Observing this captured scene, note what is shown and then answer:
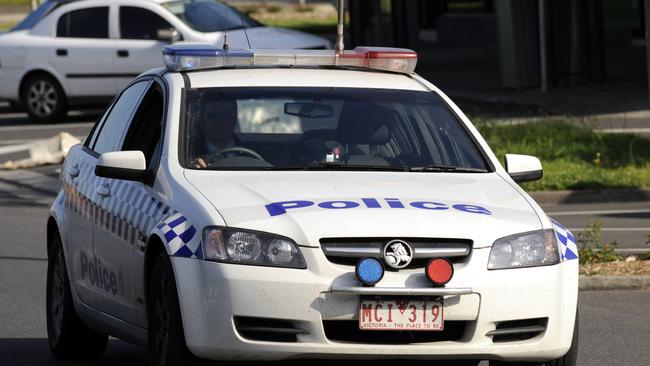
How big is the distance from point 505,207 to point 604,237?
280 inches

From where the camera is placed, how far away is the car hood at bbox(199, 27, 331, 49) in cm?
2303

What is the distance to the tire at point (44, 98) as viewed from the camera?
24344 mm

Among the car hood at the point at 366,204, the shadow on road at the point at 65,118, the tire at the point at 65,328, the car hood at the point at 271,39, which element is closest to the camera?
the car hood at the point at 366,204

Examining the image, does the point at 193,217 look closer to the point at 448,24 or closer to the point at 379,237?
the point at 379,237

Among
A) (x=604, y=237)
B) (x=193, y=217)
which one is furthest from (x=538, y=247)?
(x=604, y=237)

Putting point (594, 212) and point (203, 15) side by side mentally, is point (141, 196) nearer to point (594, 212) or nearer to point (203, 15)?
point (594, 212)

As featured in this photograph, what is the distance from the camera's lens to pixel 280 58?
788 centimetres

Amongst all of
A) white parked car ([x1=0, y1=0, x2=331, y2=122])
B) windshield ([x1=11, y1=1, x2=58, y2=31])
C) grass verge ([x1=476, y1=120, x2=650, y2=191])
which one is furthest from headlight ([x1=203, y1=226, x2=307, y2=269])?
windshield ([x1=11, y1=1, x2=58, y2=31])

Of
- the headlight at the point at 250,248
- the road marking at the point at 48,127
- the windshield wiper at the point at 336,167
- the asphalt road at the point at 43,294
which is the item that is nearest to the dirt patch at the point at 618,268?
the asphalt road at the point at 43,294

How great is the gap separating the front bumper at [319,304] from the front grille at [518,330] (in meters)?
0.02

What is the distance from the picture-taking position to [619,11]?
33531 mm

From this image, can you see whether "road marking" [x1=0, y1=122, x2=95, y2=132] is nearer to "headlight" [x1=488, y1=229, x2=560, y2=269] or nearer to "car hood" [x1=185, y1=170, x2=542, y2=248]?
"car hood" [x1=185, y1=170, x2=542, y2=248]

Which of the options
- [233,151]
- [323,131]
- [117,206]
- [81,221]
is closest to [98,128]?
[81,221]

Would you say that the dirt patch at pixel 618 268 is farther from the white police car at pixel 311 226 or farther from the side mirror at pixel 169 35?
the side mirror at pixel 169 35
